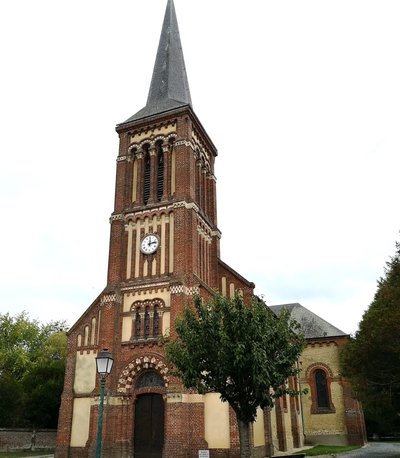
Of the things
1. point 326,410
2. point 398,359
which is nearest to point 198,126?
point 398,359

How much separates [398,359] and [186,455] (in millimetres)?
11467

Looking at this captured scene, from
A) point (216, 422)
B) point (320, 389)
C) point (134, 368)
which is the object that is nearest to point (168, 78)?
point (134, 368)

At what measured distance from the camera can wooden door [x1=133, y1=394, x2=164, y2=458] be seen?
2436 centimetres

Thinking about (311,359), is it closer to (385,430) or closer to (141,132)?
(385,430)

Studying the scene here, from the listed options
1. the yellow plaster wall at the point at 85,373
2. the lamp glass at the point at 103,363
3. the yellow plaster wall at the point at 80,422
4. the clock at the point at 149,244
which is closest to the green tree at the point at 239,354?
the lamp glass at the point at 103,363

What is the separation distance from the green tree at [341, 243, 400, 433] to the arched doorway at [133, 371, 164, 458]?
1045 centimetres

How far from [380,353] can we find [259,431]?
858cm

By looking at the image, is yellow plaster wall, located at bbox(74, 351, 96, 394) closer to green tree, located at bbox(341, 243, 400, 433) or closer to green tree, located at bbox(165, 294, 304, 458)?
green tree, located at bbox(165, 294, 304, 458)

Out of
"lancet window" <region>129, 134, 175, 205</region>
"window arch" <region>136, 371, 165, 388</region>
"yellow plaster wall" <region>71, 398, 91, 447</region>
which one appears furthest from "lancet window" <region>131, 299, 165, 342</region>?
"lancet window" <region>129, 134, 175, 205</region>

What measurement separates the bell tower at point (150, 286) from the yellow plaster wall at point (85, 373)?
0.19 ft

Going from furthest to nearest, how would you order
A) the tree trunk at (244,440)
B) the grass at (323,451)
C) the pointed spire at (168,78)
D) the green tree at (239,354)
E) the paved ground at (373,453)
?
the pointed spire at (168,78) → the paved ground at (373,453) → the grass at (323,451) → the tree trunk at (244,440) → the green tree at (239,354)

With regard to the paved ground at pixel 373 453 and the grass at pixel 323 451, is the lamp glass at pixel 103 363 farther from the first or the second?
the paved ground at pixel 373 453

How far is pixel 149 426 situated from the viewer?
2492 centimetres

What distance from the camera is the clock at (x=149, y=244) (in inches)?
1128
